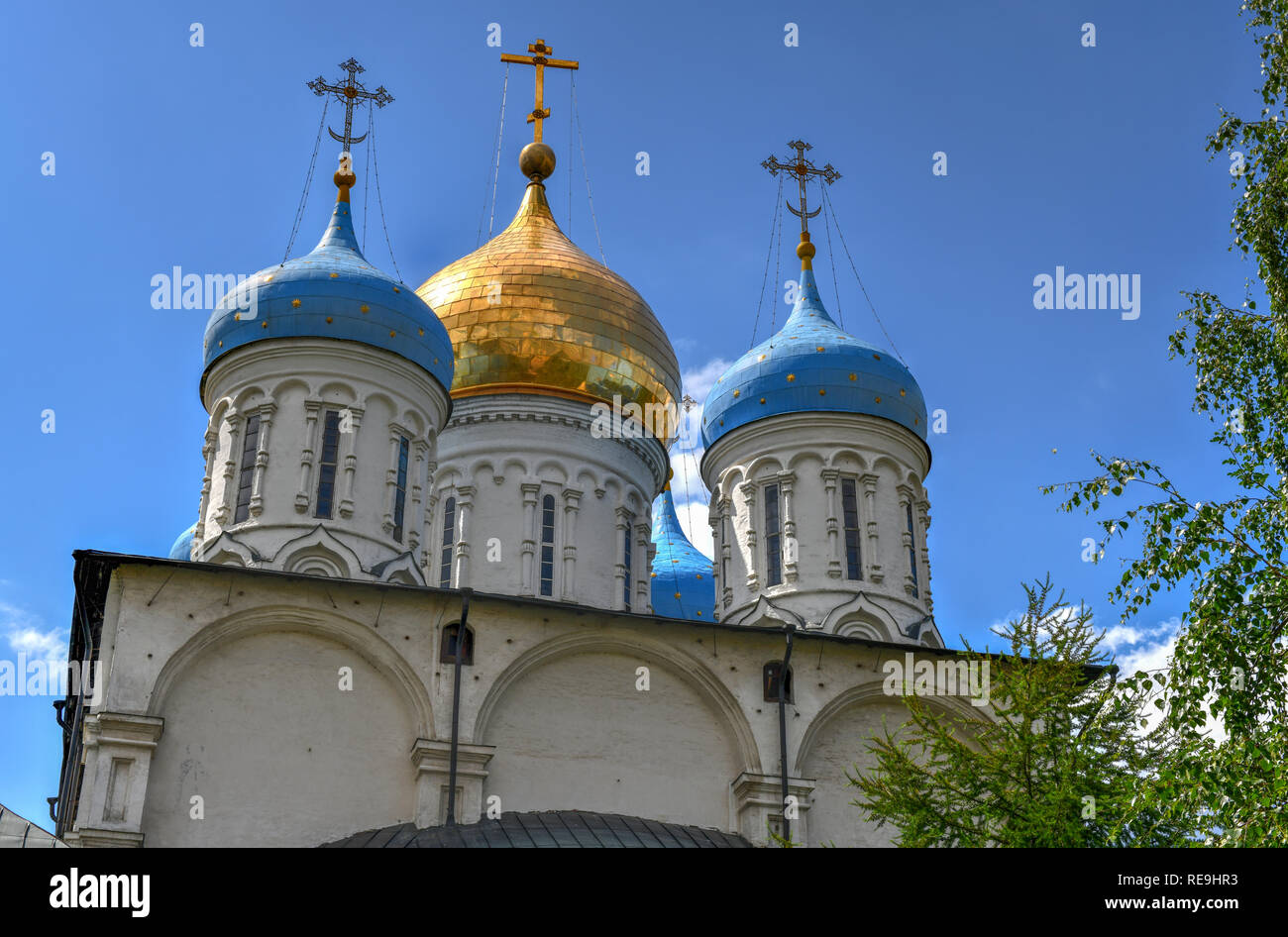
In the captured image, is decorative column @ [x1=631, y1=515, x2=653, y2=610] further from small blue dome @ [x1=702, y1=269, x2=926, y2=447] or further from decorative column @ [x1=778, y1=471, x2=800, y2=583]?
decorative column @ [x1=778, y1=471, x2=800, y2=583]

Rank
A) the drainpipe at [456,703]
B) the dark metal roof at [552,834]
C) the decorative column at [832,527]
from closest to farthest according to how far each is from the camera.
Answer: the dark metal roof at [552,834] < the drainpipe at [456,703] < the decorative column at [832,527]

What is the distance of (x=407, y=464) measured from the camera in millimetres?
18250

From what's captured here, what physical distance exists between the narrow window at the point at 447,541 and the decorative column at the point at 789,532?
14.8ft

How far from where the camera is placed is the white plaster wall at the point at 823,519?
18.6 meters

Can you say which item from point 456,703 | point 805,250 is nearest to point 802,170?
point 805,250

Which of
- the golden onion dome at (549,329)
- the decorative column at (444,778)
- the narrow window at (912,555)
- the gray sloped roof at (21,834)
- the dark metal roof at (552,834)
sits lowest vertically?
the gray sloped roof at (21,834)

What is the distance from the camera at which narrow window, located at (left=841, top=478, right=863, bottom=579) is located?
18938mm

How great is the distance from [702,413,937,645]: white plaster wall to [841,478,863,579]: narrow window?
0.08m

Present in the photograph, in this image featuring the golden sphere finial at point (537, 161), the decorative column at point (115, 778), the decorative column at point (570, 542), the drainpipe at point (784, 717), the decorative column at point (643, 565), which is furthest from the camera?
the golden sphere finial at point (537, 161)

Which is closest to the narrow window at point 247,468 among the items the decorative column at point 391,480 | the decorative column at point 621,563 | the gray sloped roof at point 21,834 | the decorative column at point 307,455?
the decorative column at point 307,455

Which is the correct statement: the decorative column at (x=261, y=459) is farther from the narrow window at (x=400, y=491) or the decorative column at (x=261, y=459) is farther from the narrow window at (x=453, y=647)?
the narrow window at (x=453, y=647)

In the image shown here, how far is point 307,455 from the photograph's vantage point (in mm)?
17422
